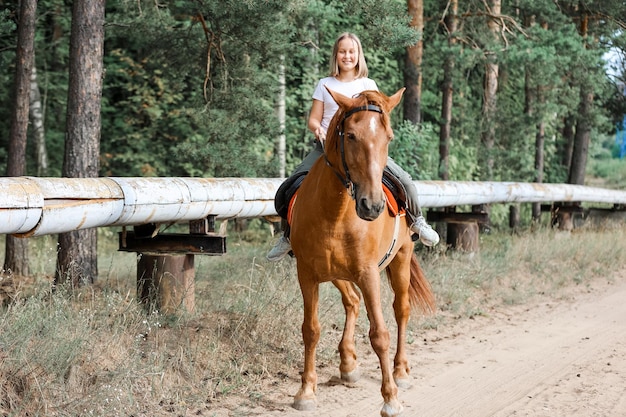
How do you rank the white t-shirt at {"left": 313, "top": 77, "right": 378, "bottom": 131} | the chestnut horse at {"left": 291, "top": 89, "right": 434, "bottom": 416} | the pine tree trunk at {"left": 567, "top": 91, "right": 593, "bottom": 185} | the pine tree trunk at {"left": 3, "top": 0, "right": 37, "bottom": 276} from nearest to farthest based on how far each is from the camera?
the chestnut horse at {"left": 291, "top": 89, "right": 434, "bottom": 416} → the white t-shirt at {"left": 313, "top": 77, "right": 378, "bottom": 131} → the pine tree trunk at {"left": 3, "top": 0, "right": 37, "bottom": 276} → the pine tree trunk at {"left": 567, "top": 91, "right": 593, "bottom": 185}

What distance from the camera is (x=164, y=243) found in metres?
7.48

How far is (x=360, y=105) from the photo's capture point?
193 inches

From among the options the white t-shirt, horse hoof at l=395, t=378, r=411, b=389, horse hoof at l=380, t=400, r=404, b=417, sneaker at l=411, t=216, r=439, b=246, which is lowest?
horse hoof at l=395, t=378, r=411, b=389

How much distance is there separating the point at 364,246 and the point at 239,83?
8280 mm

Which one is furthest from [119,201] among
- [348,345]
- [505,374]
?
[505,374]

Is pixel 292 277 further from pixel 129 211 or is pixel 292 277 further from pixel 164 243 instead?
pixel 129 211

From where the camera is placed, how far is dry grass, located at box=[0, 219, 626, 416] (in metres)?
5.07

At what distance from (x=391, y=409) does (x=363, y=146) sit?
75.3 inches

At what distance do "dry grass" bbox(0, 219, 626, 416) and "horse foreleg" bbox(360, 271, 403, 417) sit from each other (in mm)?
1083

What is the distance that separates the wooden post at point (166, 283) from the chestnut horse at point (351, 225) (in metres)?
1.70

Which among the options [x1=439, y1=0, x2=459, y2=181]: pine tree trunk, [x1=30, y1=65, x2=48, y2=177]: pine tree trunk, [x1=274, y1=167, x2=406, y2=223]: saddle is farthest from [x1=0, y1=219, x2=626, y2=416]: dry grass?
[x1=30, y1=65, x2=48, y2=177]: pine tree trunk

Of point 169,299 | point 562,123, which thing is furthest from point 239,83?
point 562,123

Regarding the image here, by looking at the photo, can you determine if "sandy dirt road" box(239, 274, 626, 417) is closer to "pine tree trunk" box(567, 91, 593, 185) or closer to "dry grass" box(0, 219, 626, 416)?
"dry grass" box(0, 219, 626, 416)

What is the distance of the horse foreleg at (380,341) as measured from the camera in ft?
17.6
